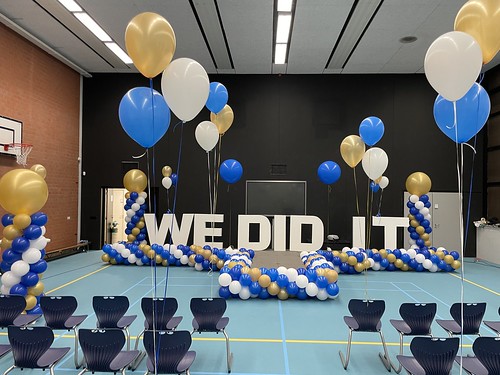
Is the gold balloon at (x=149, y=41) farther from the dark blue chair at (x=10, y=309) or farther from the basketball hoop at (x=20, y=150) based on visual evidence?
the basketball hoop at (x=20, y=150)

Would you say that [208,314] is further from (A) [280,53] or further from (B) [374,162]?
(A) [280,53]

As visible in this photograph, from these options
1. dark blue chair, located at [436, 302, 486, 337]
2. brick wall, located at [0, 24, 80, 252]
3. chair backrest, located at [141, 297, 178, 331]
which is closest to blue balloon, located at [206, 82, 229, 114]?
chair backrest, located at [141, 297, 178, 331]

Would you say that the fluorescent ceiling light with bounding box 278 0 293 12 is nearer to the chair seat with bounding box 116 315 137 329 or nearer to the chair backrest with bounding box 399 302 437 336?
the chair backrest with bounding box 399 302 437 336

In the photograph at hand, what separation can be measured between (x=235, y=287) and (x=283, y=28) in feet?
21.1

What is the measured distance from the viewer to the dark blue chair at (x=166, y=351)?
127 inches

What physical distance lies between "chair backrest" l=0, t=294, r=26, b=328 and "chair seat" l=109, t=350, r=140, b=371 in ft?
5.52

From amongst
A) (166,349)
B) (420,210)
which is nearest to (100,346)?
(166,349)

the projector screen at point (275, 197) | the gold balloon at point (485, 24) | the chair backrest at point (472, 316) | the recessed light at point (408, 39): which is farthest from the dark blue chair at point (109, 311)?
the recessed light at point (408, 39)

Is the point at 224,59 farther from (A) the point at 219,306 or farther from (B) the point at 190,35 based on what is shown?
(A) the point at 219,306

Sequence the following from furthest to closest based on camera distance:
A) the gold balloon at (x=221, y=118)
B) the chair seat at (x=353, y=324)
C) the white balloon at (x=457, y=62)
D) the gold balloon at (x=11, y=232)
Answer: the gold balloon at (x=221, y=118), the gold balloon at (x=11, y=232), the chair seat at (x=353, y=324), the white balloon at (x=457, y=62)

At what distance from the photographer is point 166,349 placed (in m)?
3.24

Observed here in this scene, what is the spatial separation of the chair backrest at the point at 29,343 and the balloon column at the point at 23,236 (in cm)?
258

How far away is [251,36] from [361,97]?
4807 millimetres

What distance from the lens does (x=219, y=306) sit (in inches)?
168
